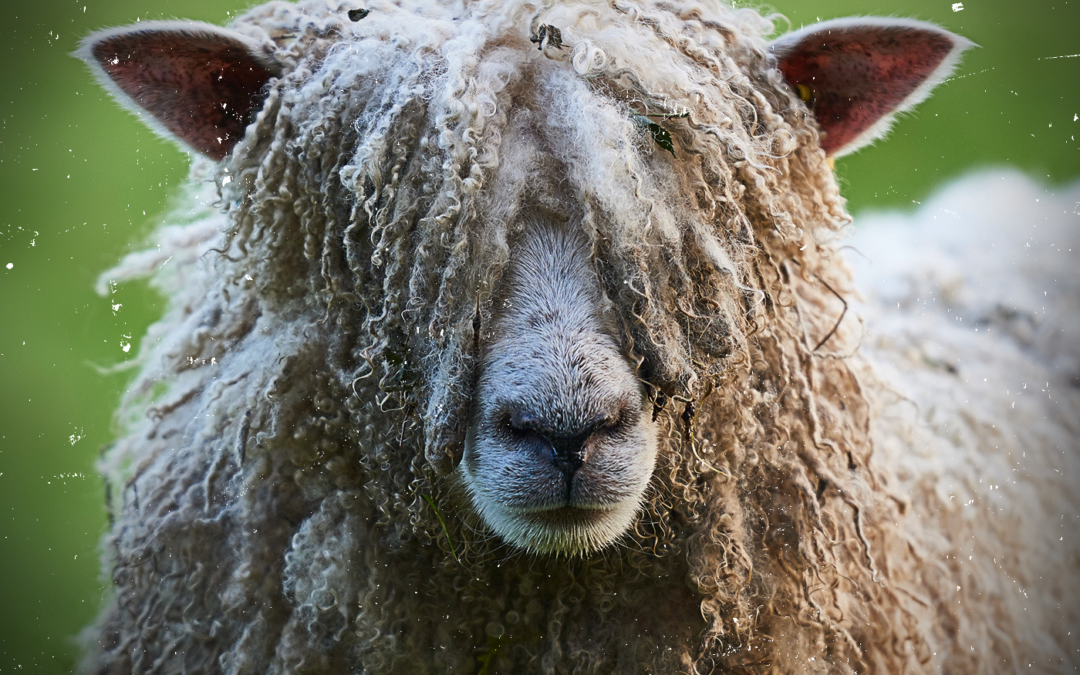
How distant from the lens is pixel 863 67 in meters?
1.20

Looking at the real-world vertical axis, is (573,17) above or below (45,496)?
above

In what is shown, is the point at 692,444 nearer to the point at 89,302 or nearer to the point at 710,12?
the point at 710,12

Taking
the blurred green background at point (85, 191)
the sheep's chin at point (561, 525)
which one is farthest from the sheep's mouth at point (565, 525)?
the blurred green background at point (85, 191)

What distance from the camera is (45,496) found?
156 cm

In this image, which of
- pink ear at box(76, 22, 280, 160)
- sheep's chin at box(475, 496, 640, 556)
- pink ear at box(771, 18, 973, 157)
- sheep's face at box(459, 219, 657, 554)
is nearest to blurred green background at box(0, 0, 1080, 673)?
pink ear at box(771, 18, 973, 157)

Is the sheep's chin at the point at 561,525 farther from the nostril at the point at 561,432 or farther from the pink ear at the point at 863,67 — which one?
the pink ear at the point at 863,67

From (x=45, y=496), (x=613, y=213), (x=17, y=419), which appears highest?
(x=613, y=213)

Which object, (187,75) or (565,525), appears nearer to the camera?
(565,525)

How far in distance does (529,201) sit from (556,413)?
32 centimetres

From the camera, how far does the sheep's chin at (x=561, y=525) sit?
0.96m

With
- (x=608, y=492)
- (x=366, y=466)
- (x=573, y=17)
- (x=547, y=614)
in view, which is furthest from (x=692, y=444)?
(x=573, y=17)

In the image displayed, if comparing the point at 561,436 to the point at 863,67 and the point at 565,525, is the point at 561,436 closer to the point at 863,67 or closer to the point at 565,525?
the point at 565,525

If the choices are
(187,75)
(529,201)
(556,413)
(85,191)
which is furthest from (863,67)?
(85,191)

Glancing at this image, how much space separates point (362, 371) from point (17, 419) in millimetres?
936
